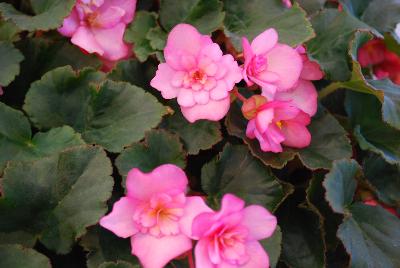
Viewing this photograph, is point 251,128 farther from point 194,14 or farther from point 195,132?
point 194,14

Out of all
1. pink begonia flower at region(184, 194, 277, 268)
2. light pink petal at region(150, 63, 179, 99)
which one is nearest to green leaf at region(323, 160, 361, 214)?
pink begonia flower at region(184, 194, 277, 268)

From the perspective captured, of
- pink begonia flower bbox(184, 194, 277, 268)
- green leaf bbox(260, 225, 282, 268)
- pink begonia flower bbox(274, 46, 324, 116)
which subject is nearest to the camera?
pink begonia flower bbox(184, 194, 277, 268)

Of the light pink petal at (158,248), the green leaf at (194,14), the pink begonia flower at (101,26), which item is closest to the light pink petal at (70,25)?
the pink begonia flower at (101,26)

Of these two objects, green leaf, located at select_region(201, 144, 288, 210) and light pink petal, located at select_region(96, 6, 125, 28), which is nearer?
green leaf, located at select_region(201, 144, 288, 210)

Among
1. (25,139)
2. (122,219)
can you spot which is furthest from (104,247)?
(25,139)

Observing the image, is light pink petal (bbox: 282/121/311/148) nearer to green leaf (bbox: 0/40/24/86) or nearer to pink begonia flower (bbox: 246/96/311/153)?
pink begonia flower (bbox: 246/96/311/153)

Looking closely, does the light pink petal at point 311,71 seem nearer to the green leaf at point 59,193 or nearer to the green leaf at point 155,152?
the green leaf at point 155,152
